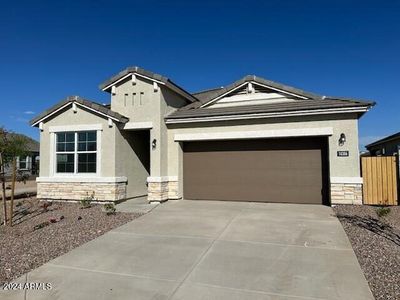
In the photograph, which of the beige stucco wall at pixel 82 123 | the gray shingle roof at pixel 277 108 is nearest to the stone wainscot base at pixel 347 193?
the gray shingle roof at pixel 277 108

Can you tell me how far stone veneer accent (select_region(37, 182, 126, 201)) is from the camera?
12312mm

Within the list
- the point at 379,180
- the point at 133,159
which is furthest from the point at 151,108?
the point at 379,180

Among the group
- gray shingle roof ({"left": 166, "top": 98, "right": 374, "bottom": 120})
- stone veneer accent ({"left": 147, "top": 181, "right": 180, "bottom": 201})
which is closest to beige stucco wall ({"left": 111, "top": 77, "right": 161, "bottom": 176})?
stone veneer accent ({"left": 147, "top": 181, "right": 180, "bottom": 201})

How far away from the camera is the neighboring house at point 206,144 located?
11109 millimetres

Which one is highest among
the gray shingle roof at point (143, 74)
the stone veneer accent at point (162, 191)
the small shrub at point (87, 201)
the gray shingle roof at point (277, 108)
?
the gray shingle roof at point (143, 74)

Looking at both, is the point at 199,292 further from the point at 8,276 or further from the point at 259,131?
the point at 259,131

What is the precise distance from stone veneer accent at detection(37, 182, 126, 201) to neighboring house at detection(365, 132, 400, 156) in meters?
13.7

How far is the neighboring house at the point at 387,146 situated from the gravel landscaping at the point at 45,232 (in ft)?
47.9

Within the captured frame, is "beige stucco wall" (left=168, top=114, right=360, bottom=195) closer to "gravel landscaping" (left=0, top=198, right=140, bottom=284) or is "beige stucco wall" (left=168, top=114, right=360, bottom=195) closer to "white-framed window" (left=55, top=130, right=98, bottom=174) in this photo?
"white-framed window" (left=55, top=130, right=98, bottom=174)

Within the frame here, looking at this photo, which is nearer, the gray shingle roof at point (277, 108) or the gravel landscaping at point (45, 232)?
the gravel landscaping at point (45, 232)

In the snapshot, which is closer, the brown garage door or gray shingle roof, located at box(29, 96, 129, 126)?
the brown garage door

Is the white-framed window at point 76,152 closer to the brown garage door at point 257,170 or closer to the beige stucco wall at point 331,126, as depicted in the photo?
the beige stucco wall at point 331,126

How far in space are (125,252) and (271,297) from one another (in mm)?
3277

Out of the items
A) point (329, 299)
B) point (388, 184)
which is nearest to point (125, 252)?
point (329, 299)
